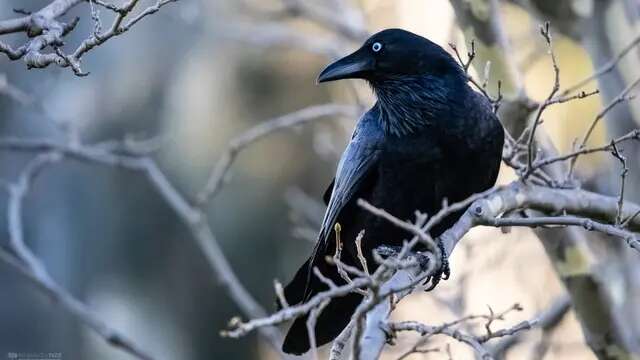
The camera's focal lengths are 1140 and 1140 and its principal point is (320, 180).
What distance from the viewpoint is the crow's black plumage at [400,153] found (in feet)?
16.4

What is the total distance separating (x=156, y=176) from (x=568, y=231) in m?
2.10

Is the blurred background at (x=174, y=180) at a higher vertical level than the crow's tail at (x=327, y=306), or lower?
higher

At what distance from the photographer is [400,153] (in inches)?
199

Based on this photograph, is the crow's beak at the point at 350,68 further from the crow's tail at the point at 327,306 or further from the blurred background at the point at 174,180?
the blurred background at the point at 174,180

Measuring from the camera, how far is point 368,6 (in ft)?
34.5

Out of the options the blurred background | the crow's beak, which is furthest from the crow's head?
the blurred background

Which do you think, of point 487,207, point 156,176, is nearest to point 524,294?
point 156,176

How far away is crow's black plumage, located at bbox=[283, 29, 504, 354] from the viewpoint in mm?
4984

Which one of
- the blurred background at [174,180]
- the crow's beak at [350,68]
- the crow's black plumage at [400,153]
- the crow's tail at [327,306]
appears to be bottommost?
the crow's tail at [327,306]

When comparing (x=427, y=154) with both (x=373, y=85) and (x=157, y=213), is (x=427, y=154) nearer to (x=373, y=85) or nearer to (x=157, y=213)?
(x=373, y=85)

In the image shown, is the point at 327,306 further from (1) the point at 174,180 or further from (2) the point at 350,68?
(1) the point at 174,180

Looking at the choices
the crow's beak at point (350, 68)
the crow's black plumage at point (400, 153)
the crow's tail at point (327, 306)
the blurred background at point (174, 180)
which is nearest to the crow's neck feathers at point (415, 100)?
the crow's black plumage at point (400, 153)

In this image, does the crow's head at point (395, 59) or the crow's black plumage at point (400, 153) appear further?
the crow's head at point (395, 59)

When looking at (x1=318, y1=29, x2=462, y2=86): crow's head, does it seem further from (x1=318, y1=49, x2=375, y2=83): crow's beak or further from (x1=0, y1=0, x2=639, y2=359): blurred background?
(x1=0, y1=0, x2=639, y2=359): blurred background
